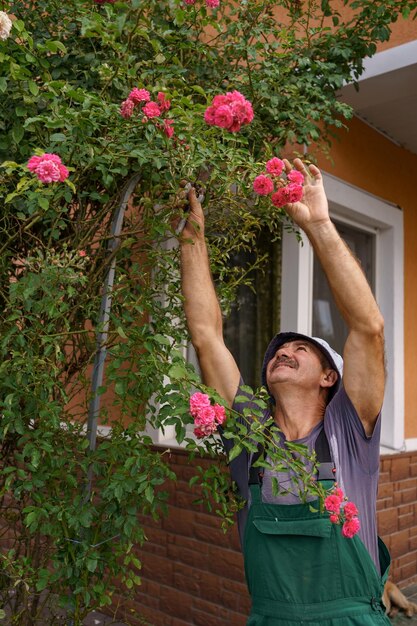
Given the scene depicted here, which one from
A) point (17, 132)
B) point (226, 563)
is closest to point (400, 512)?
point (226, 563)

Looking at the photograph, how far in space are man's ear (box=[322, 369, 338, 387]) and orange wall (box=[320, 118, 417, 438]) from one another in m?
2.88

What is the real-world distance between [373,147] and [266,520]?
383 centimetres

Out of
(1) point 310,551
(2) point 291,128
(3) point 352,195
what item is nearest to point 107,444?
(1) point 310,551

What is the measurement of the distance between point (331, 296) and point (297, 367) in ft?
10.1

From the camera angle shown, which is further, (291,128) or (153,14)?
(291,128)

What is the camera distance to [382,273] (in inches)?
198

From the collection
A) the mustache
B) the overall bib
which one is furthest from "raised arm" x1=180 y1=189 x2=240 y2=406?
the overall bib

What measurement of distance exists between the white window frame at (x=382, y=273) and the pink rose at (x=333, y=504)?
272 centimetres

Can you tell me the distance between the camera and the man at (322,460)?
172 centimetres

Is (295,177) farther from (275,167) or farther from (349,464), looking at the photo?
(349,464)

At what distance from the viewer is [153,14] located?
8.86 ft

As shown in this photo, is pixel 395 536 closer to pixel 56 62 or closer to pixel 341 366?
pixel 341 366

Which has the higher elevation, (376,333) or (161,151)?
(161,151)

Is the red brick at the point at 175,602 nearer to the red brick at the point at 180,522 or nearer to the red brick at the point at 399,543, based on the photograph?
the red brick at the point at 180,522
